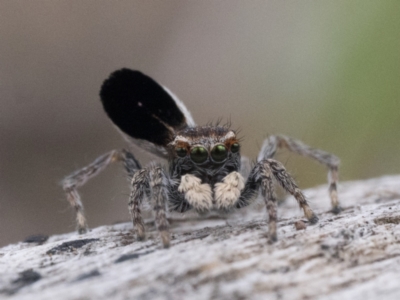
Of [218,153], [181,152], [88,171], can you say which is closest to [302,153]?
[218,153]

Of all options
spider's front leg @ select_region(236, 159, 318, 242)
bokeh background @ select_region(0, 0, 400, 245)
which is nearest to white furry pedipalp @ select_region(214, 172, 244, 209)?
spider's front leg @ select_region(236, 159, 318, 242)

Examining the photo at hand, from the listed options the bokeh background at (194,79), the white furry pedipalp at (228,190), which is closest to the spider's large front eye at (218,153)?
the white furry pedipalp at (228,190)

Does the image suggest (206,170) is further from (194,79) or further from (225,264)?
(194,79)

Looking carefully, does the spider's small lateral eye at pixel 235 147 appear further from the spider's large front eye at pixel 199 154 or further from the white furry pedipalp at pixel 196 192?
the white furry pedipalp at pixel 196 192

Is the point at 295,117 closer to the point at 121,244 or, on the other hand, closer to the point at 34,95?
the point at 34,95

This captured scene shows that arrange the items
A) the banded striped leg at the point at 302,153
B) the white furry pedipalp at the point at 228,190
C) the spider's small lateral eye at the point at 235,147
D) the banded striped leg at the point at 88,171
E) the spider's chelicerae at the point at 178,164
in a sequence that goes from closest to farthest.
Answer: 1. the spider's chelicerae at the point at 178,164
2. the white furry pedipalp at the point at 228,190
3. the spider's small lateral eye at the point at 235,147
4. the banded striped leg at the point at 88,171
5. the banded striped leg at the point at 302,153

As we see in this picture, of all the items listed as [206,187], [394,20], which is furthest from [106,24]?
[206,187]
